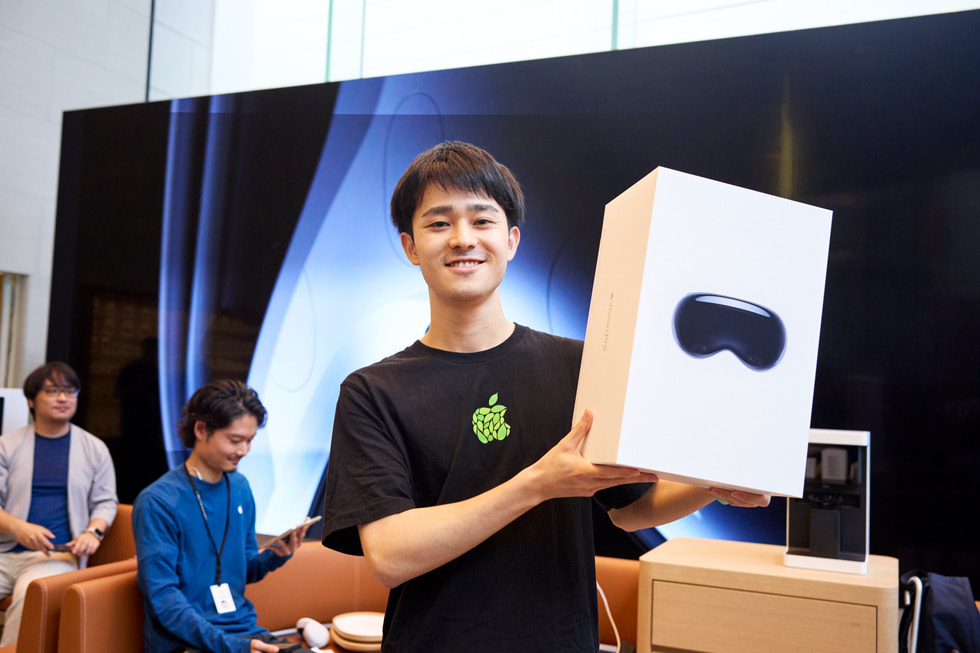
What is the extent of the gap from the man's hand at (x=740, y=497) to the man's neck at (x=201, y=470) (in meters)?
1.98

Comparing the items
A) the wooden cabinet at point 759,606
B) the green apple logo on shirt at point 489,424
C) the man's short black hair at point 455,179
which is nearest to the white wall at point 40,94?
the wooden cabinet at point 759,606

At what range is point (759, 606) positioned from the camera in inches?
81.7

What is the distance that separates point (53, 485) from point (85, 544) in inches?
14.2

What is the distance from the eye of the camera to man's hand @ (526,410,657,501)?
33.8 inches

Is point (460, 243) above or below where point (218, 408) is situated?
above

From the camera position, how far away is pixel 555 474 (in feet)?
2.85

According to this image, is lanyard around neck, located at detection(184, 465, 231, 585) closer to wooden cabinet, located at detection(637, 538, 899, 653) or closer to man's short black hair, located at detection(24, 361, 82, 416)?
wooden cabinet, located at detection(637, 538, 899, 653)

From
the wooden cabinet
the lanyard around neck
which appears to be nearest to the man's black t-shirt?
the wooden cabinet

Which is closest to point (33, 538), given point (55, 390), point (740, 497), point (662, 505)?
point (55, 390)

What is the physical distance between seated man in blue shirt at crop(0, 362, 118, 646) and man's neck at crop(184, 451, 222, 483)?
3.72 ft

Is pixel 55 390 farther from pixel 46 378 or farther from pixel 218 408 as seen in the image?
pixel 218 408

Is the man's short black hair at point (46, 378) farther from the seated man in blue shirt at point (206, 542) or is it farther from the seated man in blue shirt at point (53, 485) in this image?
the seated man in blue shirt at point (206, 542)

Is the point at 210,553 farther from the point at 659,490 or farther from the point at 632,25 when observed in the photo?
the point at 632,25

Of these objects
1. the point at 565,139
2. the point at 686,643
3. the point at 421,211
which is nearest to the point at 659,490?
the point at 421,211
